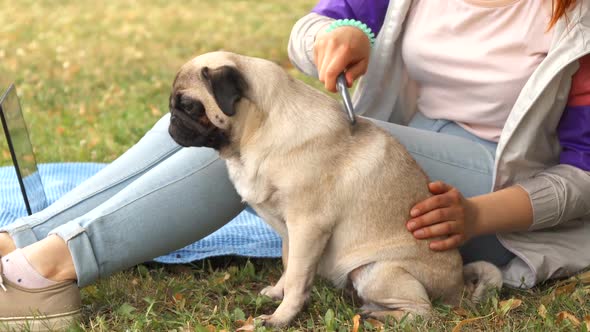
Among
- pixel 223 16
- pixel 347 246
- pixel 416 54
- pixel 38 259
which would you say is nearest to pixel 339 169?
pixel 347 246

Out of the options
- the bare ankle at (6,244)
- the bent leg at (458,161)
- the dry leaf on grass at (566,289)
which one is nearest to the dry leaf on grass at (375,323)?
the bent leg at (458,161)

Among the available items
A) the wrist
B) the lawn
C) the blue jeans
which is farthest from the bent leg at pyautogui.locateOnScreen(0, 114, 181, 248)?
the wrist

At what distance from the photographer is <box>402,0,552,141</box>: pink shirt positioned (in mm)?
2814

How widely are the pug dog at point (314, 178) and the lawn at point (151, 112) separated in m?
0.13

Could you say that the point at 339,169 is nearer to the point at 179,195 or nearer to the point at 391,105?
the point at 179,195

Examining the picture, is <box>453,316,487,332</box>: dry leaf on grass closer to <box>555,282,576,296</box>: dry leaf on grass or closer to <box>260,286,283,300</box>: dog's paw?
→ <box>555,282,576,296</box>: dry leaf on grass

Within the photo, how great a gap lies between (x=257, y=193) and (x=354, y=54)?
587mm

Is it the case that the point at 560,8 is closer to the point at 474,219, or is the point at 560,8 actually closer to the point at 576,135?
the point at 576,135

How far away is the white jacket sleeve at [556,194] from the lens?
2.77m

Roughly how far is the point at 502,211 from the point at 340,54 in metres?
0.73

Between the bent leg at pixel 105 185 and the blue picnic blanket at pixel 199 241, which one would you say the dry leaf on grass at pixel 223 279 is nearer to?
the blue picnic blanket at pixel 199 241

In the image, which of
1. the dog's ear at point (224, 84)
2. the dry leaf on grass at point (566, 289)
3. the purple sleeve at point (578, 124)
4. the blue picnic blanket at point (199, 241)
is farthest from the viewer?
the blue picnic blanket at point (199, 241)

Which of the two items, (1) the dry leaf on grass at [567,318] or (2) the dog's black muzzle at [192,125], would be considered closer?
(2) the dog's black muzzle at [192,125]

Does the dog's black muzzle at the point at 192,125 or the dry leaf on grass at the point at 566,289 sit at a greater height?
the dog's black muzzle at the point at 192,125
